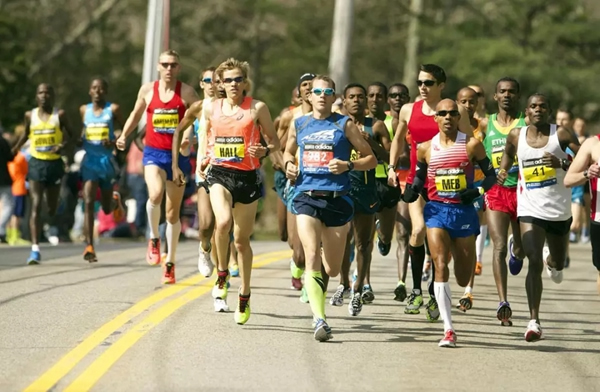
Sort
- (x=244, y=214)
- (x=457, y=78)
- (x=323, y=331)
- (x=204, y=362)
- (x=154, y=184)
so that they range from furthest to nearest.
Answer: (x=457, y=78), (x=154, y=184), (x=244, y=214), (x=323, y=331), (x=204, y=362)

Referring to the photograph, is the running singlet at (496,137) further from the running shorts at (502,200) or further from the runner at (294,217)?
the runner at (294,217)

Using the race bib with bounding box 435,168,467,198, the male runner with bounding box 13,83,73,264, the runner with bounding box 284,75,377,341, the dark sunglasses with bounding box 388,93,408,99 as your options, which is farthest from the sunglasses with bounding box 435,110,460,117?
the male runner with bounding box 13,83,73,264

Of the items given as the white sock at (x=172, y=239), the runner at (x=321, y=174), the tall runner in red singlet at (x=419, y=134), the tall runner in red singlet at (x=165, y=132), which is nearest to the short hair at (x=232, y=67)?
the runner at (x=321, y=174)

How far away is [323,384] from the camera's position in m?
9.91

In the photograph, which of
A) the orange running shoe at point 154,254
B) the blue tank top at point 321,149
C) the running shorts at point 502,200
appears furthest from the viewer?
the orange running shoe at point 154,254

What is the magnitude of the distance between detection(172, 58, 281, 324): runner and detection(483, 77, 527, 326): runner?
228 centimetres

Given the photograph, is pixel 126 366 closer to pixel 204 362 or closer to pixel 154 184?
pixel 204 362

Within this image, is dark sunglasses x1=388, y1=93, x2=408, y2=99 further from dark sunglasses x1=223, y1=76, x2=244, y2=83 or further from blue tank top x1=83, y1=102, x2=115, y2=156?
blue tank top x1=83, y1=102, x2=115, y2=156

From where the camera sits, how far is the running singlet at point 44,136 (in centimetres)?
1902

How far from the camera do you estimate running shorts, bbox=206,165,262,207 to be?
12.8 meters

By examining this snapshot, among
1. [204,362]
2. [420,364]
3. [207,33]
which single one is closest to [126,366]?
[204,362]

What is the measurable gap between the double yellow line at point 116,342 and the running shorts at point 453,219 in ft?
7.70

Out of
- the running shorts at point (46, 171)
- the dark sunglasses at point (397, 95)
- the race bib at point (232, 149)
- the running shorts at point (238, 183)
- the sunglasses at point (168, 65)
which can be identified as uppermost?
the sunglasses at point (168, 65)

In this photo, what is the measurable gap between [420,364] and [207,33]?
37309 millimetres
